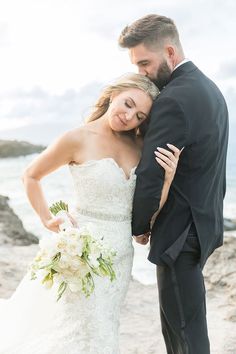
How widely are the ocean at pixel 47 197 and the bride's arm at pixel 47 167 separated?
3.51 m

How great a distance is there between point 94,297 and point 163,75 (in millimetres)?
1283

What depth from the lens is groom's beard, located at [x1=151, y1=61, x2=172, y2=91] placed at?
3.41 metres

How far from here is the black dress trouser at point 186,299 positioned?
338cm

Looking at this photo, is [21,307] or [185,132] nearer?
[185,132]

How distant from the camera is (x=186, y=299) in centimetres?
341

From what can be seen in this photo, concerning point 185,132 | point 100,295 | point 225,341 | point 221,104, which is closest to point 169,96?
point 185,132

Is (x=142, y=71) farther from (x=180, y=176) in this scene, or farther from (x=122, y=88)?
(x=180, y=176)

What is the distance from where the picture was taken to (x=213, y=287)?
6.47 metres

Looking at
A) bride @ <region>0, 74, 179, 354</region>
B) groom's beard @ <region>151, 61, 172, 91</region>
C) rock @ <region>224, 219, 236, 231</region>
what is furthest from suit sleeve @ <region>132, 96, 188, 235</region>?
rock @ <region>224, 219, 236, 231</region>

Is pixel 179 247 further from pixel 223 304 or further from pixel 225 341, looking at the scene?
pixel 223 304

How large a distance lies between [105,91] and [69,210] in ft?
2.35

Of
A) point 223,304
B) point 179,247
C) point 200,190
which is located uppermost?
point 200,190

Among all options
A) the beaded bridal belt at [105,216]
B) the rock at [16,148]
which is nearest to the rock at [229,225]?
the rock at [16,148]

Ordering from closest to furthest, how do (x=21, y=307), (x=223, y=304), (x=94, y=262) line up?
(x=94, y=262) → (x=21, y=307) → (x=223, y=304)
